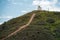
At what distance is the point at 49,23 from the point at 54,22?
2.18 metres

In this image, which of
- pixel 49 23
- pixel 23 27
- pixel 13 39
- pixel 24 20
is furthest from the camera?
pixel 24 20

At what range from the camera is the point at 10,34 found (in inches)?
2901

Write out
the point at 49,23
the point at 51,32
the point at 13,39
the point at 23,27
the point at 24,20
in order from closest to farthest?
the point at 13,39
the point at 51,32
the point at 23,27
the point at 49,23
the point at 24,20

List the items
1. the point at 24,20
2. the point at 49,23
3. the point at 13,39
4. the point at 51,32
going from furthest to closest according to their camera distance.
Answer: the point at 24,20 < the point at 49,23 < the point at 51,32 < the point at 13,39

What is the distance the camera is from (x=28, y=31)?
71938 millimetres

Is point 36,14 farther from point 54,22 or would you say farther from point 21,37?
point 21,37

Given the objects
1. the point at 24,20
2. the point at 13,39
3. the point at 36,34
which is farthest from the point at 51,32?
the point at 24,20

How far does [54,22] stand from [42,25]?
22.1 ft

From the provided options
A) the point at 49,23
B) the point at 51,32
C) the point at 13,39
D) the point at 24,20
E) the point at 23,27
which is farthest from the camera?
the point at 24,20

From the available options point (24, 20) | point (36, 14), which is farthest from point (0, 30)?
point (36, 14)

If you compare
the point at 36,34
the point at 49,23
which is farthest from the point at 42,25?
the point at 36,34

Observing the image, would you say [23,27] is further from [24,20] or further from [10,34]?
[24,20]

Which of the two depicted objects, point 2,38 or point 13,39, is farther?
point 2,38

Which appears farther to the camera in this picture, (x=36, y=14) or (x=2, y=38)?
(x=36, y=14)
